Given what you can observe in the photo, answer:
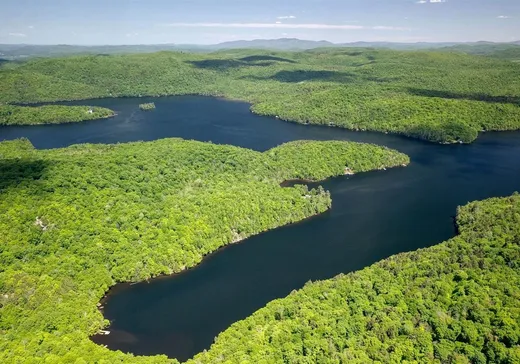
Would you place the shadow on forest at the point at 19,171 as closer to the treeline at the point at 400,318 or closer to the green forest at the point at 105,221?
the green forest at the point at 105,221

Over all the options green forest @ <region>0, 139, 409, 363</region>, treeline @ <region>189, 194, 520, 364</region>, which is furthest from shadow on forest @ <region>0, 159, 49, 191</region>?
treeline @ <region>189, 194, 520, 364</region>

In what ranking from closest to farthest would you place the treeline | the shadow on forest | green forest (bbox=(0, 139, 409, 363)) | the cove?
1. the treeline
2. green forest (bbox=(0, 139, 409, 363))
3. the cove
4. the shadow on forest

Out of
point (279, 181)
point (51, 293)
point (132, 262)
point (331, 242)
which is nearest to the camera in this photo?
point (51, 293)

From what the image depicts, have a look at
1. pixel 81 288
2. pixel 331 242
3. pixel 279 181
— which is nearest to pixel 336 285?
pixel 331 242

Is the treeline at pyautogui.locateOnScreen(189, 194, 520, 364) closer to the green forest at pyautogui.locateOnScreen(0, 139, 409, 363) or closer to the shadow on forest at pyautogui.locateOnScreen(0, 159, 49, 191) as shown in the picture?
the green forest at pyautogui.locateOnScreen(0, 139, 409, 363)

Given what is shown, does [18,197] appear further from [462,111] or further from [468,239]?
[462,111]

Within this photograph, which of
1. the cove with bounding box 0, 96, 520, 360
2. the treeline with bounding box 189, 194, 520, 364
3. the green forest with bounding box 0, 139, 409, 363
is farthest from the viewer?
the cove with bounding box 0, 96, 520, 360
